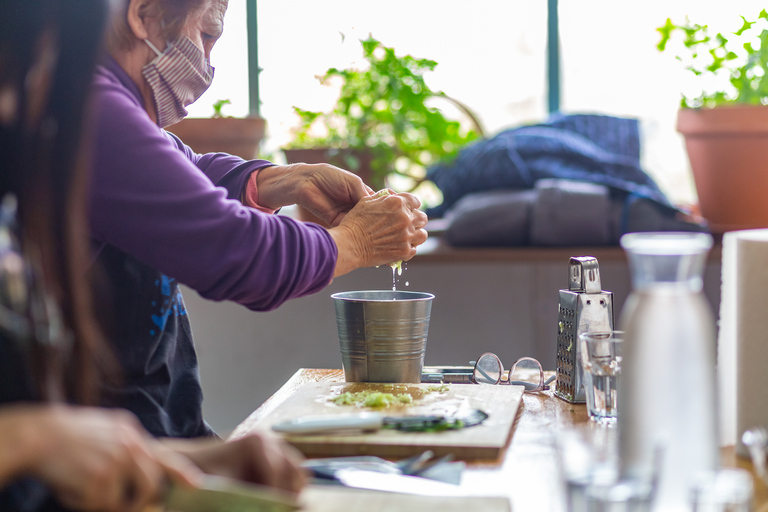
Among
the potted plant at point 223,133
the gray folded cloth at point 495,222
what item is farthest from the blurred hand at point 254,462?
the potted plant at point 223,133

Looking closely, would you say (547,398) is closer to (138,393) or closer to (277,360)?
(138,393)

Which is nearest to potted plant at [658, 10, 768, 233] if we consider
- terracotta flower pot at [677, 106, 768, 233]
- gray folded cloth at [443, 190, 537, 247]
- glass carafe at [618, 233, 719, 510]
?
terracotta flower pot at [677, 106, 768, 233]

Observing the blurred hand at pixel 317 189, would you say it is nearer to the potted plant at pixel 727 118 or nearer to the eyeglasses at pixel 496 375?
the eyeglasses at pixel 496 375

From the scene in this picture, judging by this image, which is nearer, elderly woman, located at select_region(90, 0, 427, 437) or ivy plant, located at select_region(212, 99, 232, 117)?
elderly woman, located at select_region(90, 0, 427, 437)

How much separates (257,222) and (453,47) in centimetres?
188

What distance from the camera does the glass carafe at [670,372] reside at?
22.4 inches

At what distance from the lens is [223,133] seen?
2.21 m

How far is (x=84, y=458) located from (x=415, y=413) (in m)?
0.48

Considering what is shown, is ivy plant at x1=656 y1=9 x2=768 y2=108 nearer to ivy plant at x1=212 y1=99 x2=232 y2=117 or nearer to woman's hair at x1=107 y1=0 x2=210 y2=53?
ivy plant at x1=212 y1=99 x2=232 y2=117

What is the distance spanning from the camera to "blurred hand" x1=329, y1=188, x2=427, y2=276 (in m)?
1.07

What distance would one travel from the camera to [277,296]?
0.96 metres

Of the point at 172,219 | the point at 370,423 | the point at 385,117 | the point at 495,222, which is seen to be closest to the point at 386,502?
the point at 370,423

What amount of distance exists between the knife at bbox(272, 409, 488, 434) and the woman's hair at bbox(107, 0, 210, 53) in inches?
20.5

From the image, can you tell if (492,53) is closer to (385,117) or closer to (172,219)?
(385,117)
